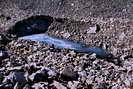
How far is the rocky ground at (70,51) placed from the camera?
3.72m

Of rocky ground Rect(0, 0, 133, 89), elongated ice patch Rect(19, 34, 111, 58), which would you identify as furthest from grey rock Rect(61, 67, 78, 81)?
elongated ice patch Rect(19, 34, 111, 58)

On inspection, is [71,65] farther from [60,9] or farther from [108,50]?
[60,9]

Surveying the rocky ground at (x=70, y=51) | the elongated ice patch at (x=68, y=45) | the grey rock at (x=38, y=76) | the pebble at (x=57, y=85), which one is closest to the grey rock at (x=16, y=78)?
the rocky ground at (x=70, y=51)

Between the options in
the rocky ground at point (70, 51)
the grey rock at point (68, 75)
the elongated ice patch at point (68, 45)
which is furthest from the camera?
the elongated ice patch at point (68, 45)

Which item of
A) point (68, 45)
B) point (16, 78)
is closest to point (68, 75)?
point (16, 78)

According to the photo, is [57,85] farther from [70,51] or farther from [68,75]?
[70,51]

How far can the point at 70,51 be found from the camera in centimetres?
532

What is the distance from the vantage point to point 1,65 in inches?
167

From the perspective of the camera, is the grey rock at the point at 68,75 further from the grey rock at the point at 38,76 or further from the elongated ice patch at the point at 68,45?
the elongated ice patch at the point at 68,45

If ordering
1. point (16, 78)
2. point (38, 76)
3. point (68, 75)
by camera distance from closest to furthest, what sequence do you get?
point (16, 78), point (38, 76), point (68, 75)

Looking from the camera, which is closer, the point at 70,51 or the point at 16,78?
the point at 16,78

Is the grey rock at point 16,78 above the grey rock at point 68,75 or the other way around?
above

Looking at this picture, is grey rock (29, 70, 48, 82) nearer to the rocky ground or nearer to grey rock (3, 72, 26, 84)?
the rocky ground

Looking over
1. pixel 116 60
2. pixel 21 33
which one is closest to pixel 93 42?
pixel 116 60
